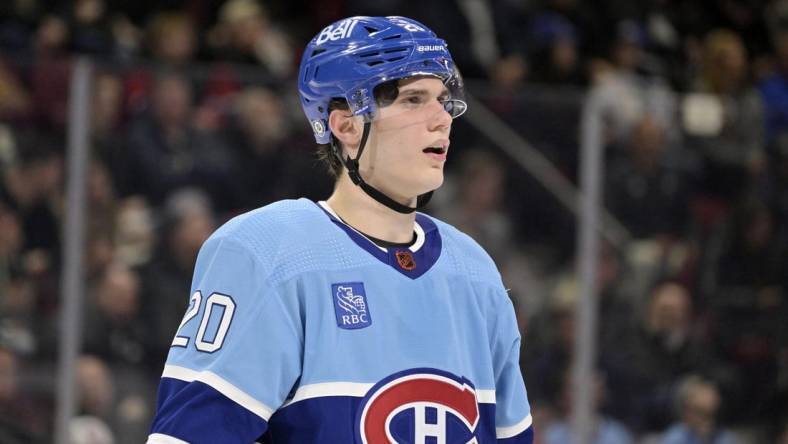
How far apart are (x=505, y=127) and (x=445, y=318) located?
275 cm

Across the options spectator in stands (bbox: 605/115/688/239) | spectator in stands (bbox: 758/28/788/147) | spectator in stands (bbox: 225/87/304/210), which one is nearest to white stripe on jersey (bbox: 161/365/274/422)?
spectator in stands (bbox: 225/87/304/210)

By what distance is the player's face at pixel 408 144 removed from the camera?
7.25 ft

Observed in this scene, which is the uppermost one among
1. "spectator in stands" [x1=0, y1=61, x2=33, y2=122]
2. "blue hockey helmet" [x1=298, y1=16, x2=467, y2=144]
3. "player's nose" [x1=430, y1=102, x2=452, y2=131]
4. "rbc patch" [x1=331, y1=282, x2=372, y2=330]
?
"blue hockey helmet" [x1=298, y1=16, x2=467, y2=144]

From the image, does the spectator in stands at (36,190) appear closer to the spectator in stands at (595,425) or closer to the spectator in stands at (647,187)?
the spectator in stands at (595,425)

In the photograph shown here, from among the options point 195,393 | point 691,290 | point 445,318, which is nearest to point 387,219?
point 445,318

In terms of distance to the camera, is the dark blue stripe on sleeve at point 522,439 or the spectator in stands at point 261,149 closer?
the dark blue stripe on sleeve at point 522,439

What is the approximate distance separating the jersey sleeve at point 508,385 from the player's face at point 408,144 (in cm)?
26

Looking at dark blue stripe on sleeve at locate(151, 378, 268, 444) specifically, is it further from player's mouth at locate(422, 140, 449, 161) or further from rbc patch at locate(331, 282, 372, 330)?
player's mouth at locate(422, 140, 449, 161)

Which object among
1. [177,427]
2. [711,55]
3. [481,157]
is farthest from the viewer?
[711,55]

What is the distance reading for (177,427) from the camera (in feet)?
6.45

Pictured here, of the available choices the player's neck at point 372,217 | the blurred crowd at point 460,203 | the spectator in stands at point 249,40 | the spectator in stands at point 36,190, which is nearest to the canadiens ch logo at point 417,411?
the player's neck at point 372,217

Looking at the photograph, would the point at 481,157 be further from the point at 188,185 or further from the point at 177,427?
the point at 177,427

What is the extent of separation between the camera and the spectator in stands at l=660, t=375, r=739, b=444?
198 inches

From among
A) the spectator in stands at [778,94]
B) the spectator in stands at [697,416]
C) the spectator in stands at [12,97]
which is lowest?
the spectator in stands at [697,416]
